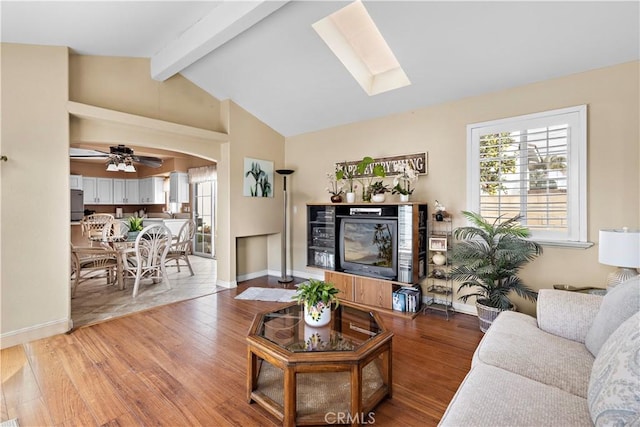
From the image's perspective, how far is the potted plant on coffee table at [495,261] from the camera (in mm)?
2971

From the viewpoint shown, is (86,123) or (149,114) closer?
(86,123)

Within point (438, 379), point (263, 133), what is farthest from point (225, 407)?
point (263, 133)

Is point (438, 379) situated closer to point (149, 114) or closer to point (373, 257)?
point (373, 257)

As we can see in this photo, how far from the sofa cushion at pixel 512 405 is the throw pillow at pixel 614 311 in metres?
0.49

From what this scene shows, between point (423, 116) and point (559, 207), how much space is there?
5.88ft

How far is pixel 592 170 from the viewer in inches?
112

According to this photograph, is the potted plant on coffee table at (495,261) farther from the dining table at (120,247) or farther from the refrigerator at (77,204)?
the refrigerator at (77,204)

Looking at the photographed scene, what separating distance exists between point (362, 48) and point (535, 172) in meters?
2.35

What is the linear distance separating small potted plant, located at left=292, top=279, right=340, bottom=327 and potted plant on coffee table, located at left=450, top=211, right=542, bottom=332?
172 centimetres

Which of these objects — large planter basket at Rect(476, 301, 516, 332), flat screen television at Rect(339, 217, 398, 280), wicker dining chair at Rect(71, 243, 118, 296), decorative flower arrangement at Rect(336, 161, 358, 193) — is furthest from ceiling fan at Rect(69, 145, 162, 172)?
large planter basket at Rect(476, 301, 516, 332)

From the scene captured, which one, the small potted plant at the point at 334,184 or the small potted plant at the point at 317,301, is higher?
the small potted plant at the point at 334,184

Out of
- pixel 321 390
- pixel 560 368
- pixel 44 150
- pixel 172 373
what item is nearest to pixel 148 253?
pixel 44 150

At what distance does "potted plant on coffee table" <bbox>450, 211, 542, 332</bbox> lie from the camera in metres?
2.97

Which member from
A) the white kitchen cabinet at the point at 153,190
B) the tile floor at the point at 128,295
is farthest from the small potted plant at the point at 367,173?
the white kitchen cabinet at the point at 153,190
